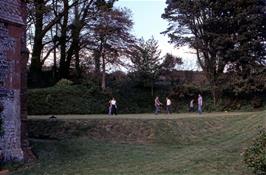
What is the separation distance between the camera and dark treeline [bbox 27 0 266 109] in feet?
152

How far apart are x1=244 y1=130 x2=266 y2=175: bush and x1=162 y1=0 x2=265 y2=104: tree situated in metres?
31.1

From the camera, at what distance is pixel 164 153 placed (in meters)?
23.8

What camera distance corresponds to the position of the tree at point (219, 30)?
47562 millimetres

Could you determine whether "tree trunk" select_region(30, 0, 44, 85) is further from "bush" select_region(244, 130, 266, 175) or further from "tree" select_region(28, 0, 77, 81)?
"bush" select_region(244, 130, 266, 175)

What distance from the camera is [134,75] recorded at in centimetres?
5056

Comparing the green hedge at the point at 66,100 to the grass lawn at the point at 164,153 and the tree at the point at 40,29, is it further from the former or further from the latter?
the grass lawn at the point at 164,153

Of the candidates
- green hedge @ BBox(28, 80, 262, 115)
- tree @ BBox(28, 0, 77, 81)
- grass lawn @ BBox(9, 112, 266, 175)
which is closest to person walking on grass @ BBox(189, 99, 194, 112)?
green hedge @ BBox(28, 80, 262, 115)

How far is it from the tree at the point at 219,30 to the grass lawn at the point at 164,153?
15731mm

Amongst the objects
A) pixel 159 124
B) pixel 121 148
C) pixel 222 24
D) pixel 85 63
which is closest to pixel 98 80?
pixel 85 63

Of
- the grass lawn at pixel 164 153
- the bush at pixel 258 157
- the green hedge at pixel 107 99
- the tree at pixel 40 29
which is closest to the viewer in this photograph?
the bush at pixel 258 157

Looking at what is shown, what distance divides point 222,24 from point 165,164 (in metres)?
30.7

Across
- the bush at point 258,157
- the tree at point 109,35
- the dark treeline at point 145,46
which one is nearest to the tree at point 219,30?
the dark treeline at point 145,46

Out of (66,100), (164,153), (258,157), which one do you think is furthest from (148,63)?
(258,157)

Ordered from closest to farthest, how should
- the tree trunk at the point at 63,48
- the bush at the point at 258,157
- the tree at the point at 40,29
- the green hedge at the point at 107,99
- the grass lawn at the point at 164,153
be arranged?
the bush at the point at 258,157 < the grass lawn at the point at 164,153 < the green hedge at the point at 107,99 < the tree at the point at 40,29 < the tree trunk at the point at 63,48
